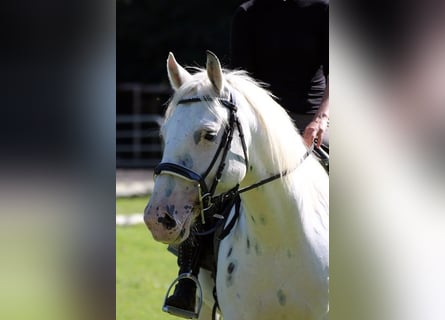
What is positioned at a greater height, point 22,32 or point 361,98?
point 22,32

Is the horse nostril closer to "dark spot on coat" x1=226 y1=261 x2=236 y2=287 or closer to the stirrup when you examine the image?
"dark spot on coat" x1=226 y1=261 x2=236 y2=287

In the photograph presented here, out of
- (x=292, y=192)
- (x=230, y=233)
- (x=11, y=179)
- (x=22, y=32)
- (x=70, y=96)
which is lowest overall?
(x=230, y=233)

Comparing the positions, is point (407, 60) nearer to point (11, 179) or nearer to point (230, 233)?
point (11, 179)

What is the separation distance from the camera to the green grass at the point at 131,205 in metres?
11.2

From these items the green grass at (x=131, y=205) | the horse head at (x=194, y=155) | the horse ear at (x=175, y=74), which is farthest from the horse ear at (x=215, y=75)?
the green grass at (x=131, y=205)

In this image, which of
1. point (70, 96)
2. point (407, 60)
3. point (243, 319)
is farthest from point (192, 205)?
point (407, 60)

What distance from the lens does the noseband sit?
2.36 meters

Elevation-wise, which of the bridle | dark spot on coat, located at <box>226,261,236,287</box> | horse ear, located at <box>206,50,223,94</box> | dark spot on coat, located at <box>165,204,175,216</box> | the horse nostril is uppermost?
horse ear, located at <box>206,50,223,94</box>

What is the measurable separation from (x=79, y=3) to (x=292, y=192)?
1559mm

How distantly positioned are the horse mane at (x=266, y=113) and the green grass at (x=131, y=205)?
837 cm

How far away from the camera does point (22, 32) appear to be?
4.32 ft

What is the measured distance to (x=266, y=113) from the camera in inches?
106

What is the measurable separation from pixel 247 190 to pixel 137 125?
17.9m

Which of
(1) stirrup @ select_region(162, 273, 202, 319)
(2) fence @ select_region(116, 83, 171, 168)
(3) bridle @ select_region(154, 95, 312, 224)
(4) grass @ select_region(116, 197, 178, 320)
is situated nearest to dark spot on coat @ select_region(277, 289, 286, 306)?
(3) bridle @ select_region(154, 95, 312, 224)
